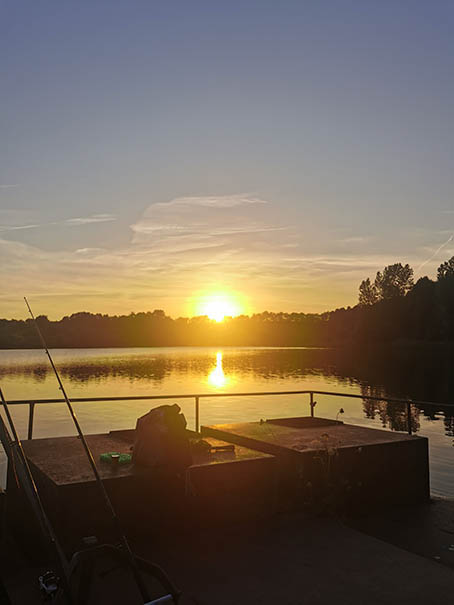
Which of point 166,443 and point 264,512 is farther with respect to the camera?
point 264,512

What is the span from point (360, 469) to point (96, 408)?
142 feet

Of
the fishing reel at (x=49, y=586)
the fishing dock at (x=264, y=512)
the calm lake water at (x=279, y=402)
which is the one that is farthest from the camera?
the calm lake water at (x=279, y=402)

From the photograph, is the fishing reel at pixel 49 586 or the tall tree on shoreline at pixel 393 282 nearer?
the fishing reel at pixel 49 586

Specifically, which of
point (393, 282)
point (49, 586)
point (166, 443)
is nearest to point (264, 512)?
point (166, 443)

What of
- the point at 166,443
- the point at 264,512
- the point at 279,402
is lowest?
the point at 279,402

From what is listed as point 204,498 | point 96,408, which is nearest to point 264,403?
point 96,408

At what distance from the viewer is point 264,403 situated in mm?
51312

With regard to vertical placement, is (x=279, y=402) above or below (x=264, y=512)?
below

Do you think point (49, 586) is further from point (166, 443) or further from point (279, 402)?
point (279, 402)

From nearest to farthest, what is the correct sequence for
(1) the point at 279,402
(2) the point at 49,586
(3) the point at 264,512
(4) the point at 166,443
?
(2) the point at 49,586, (4) the point at 166,443, (3) the point at 264,512, (1) the point at 279,402

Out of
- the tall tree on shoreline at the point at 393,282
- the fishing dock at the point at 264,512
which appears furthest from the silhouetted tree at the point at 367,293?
the fishing dock at the point at 264,512

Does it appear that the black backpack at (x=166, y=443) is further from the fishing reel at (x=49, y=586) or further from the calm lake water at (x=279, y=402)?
the calm lake water at (x=279, y=402)

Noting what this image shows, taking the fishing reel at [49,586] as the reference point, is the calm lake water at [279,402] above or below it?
below

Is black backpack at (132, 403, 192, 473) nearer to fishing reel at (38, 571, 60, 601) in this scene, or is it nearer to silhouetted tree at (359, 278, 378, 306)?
fishing reel at (38, 571, 60, 601)
